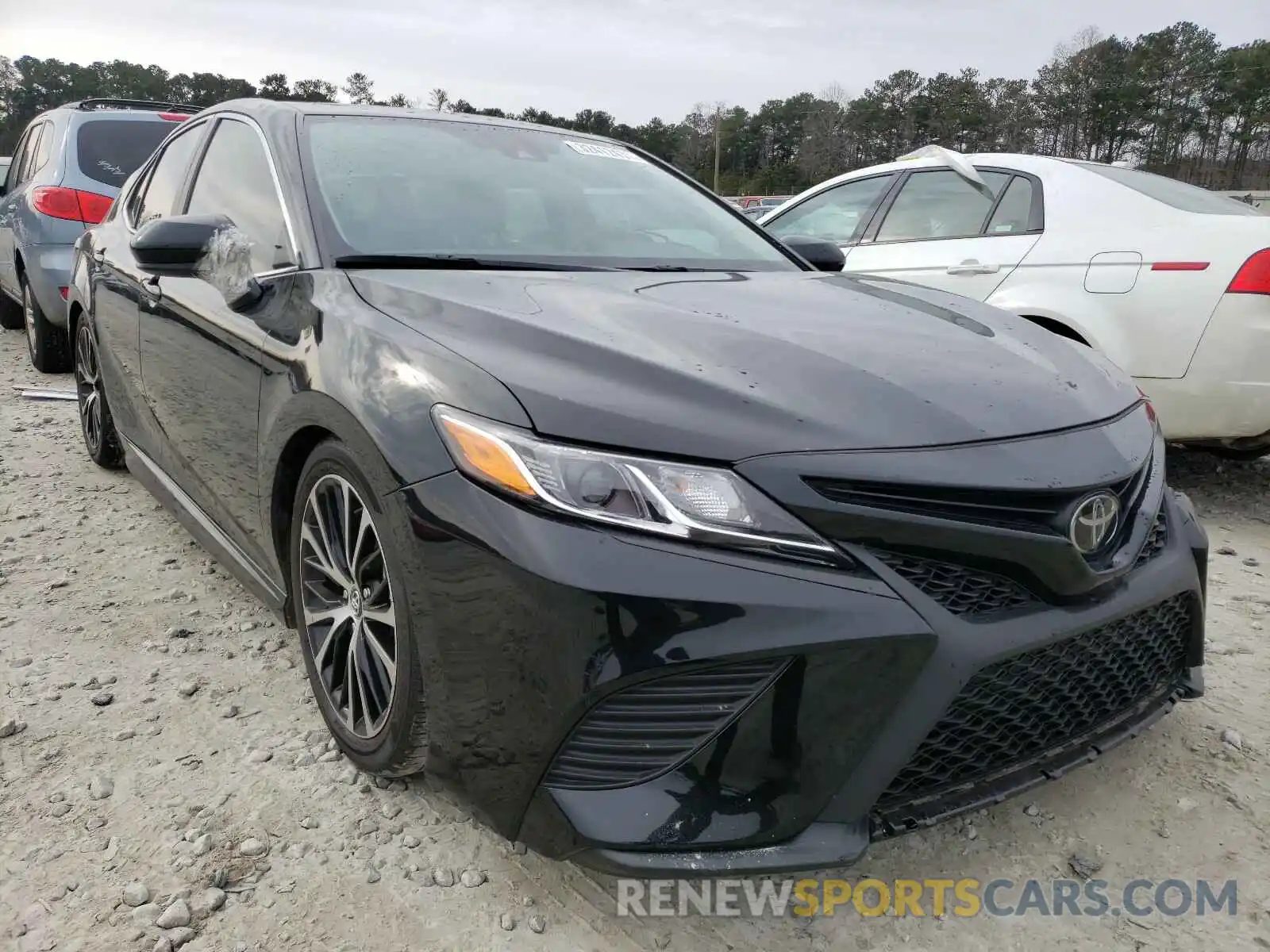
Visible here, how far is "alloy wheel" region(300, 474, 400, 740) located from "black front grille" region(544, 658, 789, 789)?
0.48 meters

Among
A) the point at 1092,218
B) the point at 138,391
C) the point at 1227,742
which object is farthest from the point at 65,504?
the point at 1092,218

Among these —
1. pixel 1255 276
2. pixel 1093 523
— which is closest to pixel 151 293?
pixel 1093 523

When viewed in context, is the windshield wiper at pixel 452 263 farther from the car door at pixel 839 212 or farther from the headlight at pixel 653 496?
the car door at pixel 839 212

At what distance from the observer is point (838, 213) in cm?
534

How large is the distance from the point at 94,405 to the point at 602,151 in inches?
104

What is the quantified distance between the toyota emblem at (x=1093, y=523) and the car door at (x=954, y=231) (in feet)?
9.26

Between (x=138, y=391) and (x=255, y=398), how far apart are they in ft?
4.17

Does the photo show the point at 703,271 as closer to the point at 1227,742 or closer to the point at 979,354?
the point at 979,354

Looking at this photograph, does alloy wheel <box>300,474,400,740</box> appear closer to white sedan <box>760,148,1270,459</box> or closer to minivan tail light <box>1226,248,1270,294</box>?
white sedan <box>760,148,1270,459</box>

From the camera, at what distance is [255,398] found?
2197 millimetres

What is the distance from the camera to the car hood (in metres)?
1.51

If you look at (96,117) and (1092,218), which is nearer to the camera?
(1092,218)

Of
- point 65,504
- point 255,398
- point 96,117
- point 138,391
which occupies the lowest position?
point 65,504

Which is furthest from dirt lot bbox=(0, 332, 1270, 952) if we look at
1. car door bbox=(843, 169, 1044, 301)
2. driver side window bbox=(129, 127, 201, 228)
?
car door bbox=(843, 169, 1044, 301)
